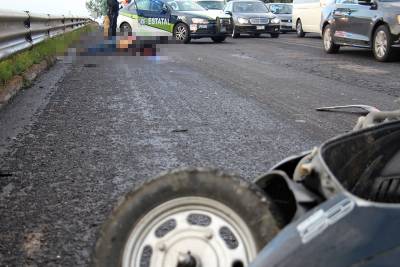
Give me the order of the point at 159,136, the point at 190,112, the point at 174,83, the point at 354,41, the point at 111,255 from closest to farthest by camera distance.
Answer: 1. the point at 111,255
2. the point at 159,136
3. the point at 190,112
4. the point at 174,83
5. the point at 354,41

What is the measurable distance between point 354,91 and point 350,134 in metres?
5.86

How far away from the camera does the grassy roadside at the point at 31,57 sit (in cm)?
804

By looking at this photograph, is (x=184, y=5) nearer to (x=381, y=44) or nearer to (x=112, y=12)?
(x=112, y=12)

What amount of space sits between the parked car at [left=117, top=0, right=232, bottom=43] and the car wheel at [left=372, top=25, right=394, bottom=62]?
26.7 ft

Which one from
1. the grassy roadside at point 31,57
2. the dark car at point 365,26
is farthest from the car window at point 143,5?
the dark car at point 365,26

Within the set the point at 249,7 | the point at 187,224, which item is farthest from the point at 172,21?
the point at 187,224

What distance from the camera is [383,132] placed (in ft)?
7.90

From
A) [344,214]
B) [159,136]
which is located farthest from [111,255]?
[159,136]

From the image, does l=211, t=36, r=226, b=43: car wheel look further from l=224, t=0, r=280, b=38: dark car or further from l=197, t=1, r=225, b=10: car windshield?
l=197, t=1, r=225, b=10: car windshield

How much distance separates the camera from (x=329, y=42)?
1468cm

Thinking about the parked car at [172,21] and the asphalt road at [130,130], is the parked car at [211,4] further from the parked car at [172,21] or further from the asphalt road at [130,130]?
the asphalt road at [130,130]

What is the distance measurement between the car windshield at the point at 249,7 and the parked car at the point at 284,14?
15.0 ft

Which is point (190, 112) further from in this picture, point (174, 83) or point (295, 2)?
point (295, 2)

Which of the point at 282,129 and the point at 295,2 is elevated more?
the point at 295,2
